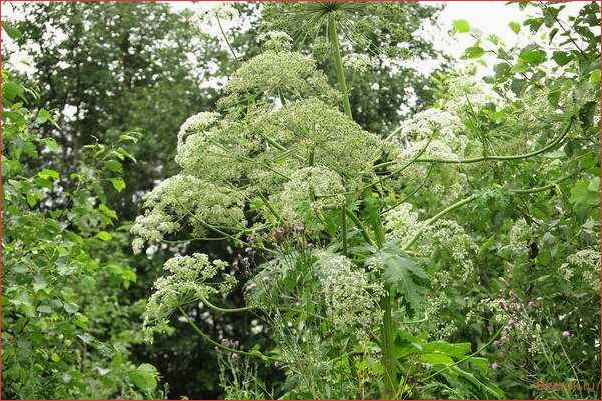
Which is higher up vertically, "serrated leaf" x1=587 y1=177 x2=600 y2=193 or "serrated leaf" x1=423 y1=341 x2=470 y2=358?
"serrated leaf" x1=587 y1=177 x2=600 y2=193

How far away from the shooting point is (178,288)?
15.2 feet

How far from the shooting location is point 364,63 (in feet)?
16.1

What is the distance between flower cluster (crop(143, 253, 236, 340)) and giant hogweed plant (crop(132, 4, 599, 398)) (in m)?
0.01

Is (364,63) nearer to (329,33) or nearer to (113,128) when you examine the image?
(329,33)

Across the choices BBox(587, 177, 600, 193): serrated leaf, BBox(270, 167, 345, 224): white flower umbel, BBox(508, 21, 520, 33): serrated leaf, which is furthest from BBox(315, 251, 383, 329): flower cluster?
BBox(508, 21, 520, 33): serrated leaf

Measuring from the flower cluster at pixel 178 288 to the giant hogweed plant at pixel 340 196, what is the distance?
0.03 ft

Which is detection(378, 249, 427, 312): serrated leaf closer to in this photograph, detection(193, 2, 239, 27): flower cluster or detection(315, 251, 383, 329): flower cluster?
detection(315, 251, 383, 329): flower cluster

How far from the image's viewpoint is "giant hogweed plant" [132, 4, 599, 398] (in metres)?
4.01

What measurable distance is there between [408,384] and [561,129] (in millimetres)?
1559

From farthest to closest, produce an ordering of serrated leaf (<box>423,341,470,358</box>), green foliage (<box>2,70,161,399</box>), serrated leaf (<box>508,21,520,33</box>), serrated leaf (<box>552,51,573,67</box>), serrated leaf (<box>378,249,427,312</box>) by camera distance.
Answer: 1. green foliage (<box>2,70,161,399</box>)
2. serrated leaf (<box>423,341,470,358</box>)
3. serrated leaf (<box>508,21,520,33</box>)
4. serrated leaf (<box>552,51,573,67</box>)
5. serrated leaf (<box>378,249,427,312</box>)

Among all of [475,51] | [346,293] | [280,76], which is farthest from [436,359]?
[280,76]

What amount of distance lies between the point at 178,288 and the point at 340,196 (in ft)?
4.02

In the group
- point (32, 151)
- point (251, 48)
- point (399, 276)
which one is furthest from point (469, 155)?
point (251, 48)

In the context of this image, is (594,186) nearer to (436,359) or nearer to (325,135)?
(325,135)
